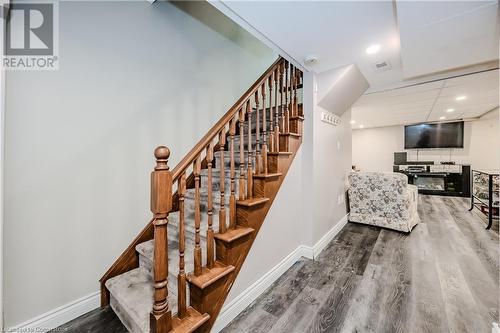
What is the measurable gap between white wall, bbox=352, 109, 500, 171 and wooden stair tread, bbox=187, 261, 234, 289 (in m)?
7.36

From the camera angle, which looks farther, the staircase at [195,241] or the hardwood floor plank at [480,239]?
the hardwood floor plank at [480,239]

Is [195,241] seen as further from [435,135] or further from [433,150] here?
[433,150]

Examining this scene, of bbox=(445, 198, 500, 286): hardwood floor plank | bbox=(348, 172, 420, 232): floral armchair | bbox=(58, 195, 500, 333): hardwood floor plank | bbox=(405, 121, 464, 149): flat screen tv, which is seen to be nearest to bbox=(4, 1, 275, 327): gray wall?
bbox=(58, 195, 500, 333): hardwood floor plank

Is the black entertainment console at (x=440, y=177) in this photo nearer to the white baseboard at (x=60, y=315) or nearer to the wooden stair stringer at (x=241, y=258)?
the wooden stair stringer at (x=241, y=258)

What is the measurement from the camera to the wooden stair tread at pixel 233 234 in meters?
1.44

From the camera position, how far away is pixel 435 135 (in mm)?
6406

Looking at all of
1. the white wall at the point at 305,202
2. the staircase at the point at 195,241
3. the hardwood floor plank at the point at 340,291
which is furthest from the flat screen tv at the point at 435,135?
the staircase at the point at 195,241

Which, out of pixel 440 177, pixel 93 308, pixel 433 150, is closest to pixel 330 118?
pixel 93 308

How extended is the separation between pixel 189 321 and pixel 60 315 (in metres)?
1.01

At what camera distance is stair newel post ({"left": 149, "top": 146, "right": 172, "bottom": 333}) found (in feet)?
3.57

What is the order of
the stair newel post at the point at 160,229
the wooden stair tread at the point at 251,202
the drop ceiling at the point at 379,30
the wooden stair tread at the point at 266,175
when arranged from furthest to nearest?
the wooden stair tread at the point at 266,175
the wooden stair tread at the point at 251,202
the drop ceiling at the point at 379,30
the stair newel post at the point at 160,229

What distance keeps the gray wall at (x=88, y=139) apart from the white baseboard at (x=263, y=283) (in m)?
1.04

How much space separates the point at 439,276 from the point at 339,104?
Result: 2172mm

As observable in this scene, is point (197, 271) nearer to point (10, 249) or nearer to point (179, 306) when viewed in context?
point (179, 306)
